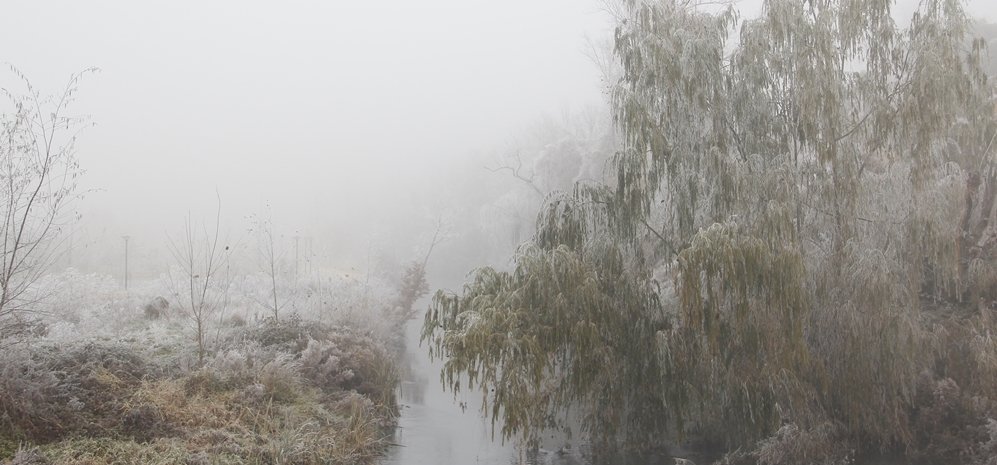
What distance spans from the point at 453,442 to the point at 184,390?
15.2ft

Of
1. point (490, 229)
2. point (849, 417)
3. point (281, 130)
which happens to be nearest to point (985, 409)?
point (849, 417)

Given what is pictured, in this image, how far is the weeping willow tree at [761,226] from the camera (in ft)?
29.3

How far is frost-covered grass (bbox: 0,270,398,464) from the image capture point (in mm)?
7488

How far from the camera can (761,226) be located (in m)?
8.67

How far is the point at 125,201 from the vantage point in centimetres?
4884

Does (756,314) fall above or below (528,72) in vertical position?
below

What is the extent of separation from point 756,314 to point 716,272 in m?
0.97

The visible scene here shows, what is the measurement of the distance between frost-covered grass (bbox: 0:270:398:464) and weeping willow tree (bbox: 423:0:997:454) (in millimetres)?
2617

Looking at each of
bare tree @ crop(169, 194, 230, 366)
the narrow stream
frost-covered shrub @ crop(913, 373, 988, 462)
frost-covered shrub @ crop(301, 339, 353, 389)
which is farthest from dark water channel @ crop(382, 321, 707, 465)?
bare tree @ crop(169, 194, 230, 366)

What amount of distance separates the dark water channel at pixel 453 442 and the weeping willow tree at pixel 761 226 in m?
1.22

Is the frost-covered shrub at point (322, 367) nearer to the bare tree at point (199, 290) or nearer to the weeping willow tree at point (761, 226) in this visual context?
the bare tree at point (199, 290)

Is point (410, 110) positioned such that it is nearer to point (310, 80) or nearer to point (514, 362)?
point (310, 80)

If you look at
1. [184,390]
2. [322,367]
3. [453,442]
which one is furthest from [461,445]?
[184,390]

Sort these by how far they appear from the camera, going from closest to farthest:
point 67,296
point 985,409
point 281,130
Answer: point 985,409, point 67,296, point 281,130
